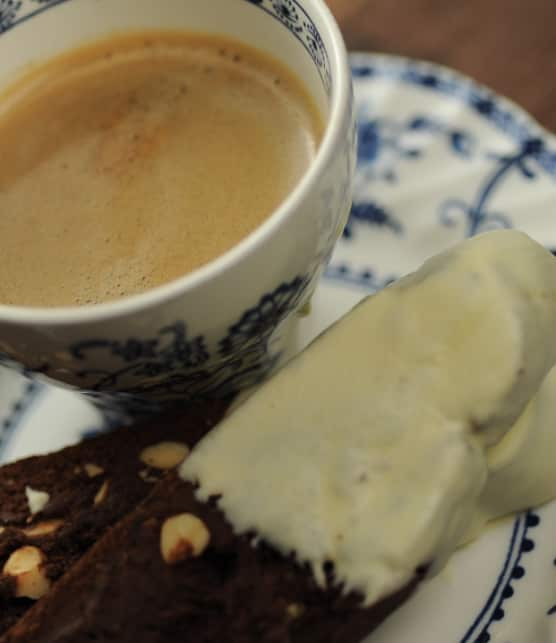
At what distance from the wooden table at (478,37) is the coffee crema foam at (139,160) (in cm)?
46

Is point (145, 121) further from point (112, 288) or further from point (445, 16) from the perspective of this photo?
point (445, 16)

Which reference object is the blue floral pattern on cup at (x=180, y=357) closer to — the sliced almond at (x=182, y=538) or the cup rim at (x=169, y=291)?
the cup rim at (x=169, y=291)

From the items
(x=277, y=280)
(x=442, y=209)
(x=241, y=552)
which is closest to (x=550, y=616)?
(x=241, y=552)

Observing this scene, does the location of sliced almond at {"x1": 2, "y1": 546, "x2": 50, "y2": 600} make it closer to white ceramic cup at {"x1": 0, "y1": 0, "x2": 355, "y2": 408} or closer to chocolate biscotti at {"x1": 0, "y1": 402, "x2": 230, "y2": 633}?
chocolate biscotti at {"x1": 0, "y1": 402, "x2": 230, "y2": 633}

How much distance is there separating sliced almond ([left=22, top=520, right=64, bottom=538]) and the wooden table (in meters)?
1.01

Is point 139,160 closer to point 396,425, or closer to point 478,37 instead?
point 396,425

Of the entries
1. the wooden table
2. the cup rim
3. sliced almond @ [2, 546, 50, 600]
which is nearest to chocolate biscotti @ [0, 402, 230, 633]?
sliced almond @ [2, 546, 50, 600]

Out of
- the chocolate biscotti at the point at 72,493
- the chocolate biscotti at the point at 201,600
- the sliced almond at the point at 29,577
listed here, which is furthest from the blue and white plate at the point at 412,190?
the chocolate biscotti at the point at 201,600

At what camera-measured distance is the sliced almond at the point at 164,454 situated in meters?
1.02

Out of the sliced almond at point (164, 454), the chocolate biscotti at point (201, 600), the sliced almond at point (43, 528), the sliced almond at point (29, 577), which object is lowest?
the sliced almond at point (29, 577)

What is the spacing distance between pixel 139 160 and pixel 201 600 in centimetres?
60

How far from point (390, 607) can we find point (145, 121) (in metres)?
0.76

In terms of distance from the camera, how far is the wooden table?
1.43 m

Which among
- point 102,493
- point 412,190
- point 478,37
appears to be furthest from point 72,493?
point 478,37
